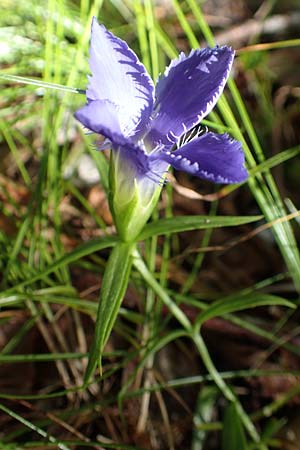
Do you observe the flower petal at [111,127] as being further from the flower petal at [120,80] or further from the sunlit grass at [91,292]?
the sunlit grass at [91,292]

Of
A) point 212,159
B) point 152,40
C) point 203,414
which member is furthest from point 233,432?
point 152,40

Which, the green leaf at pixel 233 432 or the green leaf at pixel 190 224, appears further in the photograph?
the green leaf at pixel 233 432

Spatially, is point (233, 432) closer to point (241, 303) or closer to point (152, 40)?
point (241, 303)

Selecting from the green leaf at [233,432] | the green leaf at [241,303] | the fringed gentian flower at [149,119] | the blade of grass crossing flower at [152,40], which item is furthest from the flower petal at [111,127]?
the green leaf at [233,432]

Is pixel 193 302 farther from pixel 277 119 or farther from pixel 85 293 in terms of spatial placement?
pixel 277 119

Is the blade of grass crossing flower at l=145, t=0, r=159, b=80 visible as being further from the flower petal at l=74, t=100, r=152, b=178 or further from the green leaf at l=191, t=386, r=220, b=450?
the green leaf at l=191, t=386, r=220, b=450

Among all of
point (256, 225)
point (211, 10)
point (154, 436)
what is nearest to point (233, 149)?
point (154, 436)
